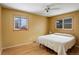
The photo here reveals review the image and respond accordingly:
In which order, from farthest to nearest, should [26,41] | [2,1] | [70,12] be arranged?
1. [26,41]
2. [70,12]
3. [2,1]

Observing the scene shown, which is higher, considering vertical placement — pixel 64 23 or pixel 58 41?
pixel 64 23

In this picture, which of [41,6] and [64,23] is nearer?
[41,6]

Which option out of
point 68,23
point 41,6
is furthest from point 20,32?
point 68,23

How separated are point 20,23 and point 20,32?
0.15m

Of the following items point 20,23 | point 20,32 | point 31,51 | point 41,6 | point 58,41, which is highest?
point 41,6

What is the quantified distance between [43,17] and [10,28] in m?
0.57

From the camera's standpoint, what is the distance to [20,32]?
1.24 m

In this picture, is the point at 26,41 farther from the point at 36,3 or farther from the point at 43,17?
the point at 36,3

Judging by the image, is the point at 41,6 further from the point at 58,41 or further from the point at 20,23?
the point at 58,41

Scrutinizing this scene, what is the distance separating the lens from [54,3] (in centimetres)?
109

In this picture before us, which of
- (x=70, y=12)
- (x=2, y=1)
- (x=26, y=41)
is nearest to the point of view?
(x=2, y=1)

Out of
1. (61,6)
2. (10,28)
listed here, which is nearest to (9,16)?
(10,28)

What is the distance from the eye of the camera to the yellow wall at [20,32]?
1.13m
